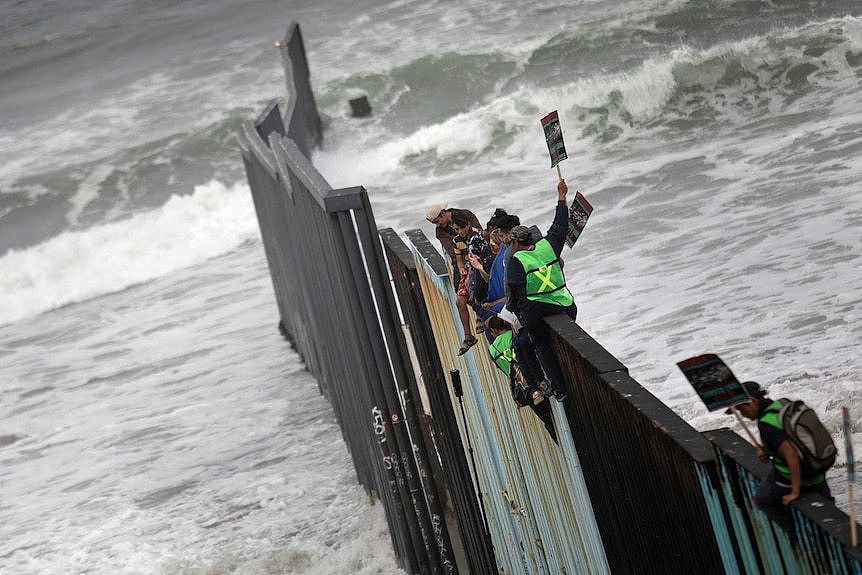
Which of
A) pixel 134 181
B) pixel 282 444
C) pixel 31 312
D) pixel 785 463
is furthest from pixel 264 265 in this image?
pixel 785 463

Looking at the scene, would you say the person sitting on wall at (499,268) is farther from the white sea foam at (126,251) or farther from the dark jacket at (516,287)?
the white sea foam at (126,251)

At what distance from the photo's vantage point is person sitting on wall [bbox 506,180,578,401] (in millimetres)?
4902

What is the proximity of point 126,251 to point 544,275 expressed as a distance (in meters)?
21.6

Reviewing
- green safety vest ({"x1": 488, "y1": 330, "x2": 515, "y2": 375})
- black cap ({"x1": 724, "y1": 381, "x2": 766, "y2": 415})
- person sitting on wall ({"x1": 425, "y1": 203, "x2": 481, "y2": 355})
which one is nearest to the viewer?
black cap ({"x1": 724, "y1": 381, "x2": 766, "y2": 415})

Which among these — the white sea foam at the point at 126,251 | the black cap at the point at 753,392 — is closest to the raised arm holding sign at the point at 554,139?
the black cap at the point at 753,392

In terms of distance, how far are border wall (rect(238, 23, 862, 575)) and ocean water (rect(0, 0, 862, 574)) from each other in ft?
4.28

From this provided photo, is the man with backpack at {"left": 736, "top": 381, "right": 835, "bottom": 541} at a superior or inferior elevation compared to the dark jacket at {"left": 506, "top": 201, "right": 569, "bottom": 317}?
inferior

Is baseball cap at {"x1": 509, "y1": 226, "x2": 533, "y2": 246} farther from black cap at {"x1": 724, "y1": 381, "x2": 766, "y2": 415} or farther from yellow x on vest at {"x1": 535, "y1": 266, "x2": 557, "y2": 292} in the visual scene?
black cap at {"x1": 724, "y1": 381, "x2": 766, "y2": 415}

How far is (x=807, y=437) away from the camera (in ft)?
10.4

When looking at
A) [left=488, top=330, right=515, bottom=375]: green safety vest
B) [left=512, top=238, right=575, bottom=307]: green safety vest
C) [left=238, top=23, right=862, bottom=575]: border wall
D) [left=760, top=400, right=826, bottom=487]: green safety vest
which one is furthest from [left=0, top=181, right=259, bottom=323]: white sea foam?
[left=760, top=400, right=826, bottom=487]: green safety vest

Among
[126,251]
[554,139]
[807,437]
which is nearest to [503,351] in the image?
[554,139]

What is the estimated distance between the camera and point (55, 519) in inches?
441

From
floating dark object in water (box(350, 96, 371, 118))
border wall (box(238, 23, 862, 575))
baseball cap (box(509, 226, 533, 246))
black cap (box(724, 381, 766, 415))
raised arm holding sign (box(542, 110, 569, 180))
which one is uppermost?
floating dark object in water (box(350, 96, 371, 118))

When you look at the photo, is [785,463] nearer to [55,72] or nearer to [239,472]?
[239,472]
